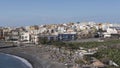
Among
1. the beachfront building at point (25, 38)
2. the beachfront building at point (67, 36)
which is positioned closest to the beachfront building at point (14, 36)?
the beachfront building at point (25, 38)

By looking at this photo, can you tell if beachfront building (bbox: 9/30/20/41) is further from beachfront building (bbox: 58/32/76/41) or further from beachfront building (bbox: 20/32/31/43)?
beachfront building (bbox: 58/32/76/41)

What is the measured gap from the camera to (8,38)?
275 feet

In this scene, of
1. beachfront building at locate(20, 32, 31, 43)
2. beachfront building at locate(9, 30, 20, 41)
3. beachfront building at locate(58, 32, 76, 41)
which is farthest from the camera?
beachfront building at locate(58, 32, 76, 41)

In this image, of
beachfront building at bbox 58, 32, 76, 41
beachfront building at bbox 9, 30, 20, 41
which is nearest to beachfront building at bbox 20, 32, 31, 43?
beachfront building at bbox 9, 30, 20, 41

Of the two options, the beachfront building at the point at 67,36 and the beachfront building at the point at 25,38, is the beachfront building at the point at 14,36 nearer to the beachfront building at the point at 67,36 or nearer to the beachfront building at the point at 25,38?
the beachfront building at the point at 25,38

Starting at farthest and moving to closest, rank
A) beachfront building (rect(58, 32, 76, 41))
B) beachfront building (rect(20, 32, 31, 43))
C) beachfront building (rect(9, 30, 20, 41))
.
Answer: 1. beachfront building (rect(58, 32, 76, 41))
2. beachfront building (rect(9, 30, 20, 41))
3. beachfront building (rect(20, 32, 31, 43))

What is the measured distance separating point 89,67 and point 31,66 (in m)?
8.48

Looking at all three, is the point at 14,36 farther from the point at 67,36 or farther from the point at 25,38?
the point at 67,36

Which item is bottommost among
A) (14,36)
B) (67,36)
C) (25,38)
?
(25,38)

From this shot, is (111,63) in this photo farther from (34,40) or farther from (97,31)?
(97,31)

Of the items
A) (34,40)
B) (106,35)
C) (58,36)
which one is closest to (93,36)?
(106,35)

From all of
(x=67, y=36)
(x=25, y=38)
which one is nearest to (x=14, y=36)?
(x=25, y=38)

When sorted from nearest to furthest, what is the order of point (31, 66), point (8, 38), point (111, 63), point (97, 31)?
point (111, 63)
point (31, 66)
point (8, 38)
point (97, 31)

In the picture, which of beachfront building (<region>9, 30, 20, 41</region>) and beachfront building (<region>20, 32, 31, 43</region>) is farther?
beachfront building (<region>9, 30, 20, 41</region>)
